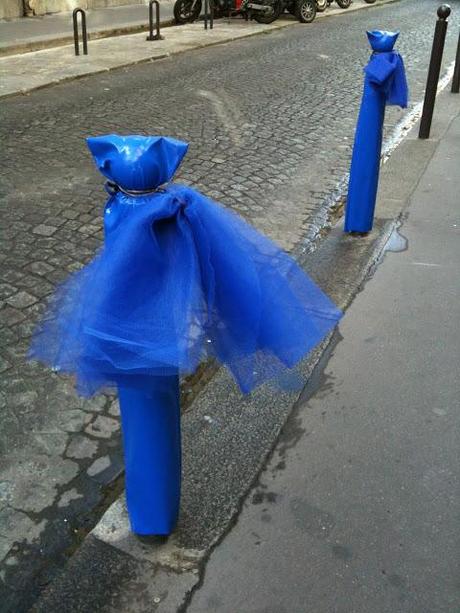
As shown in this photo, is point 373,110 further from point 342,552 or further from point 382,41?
point 342,552

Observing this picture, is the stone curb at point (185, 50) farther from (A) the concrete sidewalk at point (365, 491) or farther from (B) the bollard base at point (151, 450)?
(B) the bollard base at point (151, 450)

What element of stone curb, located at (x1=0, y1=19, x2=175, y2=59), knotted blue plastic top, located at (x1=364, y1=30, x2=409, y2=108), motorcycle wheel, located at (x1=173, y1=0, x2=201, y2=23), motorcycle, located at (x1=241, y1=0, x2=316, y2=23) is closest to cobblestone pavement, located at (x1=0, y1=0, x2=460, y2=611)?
knotted blue plastic top, located at (x1=364, y1=30, x2=409, y2=108)

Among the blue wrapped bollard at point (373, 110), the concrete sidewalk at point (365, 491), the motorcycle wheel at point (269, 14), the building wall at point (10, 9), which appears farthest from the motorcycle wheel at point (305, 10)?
the concrete sidewalk at point (365, 491)

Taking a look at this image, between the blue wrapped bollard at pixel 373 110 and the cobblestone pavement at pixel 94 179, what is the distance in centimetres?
59

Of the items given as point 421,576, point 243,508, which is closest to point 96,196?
point 243,508

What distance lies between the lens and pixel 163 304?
1799 mm

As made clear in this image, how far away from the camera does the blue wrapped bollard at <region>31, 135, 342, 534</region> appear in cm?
177

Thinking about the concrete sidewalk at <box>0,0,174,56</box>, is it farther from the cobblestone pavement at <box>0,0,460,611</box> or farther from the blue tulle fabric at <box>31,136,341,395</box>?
the blue tulle fabric at <box>31,136,341,395</box>

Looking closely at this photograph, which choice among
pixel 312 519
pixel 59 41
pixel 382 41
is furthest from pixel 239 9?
pixel 312 519

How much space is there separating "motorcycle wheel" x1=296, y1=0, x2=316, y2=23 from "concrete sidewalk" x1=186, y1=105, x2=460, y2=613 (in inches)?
653

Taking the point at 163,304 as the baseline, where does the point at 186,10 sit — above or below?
below

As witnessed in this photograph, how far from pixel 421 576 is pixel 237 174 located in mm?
4772

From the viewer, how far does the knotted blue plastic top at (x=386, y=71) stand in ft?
14.5

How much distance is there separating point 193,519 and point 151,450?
1.54ft
